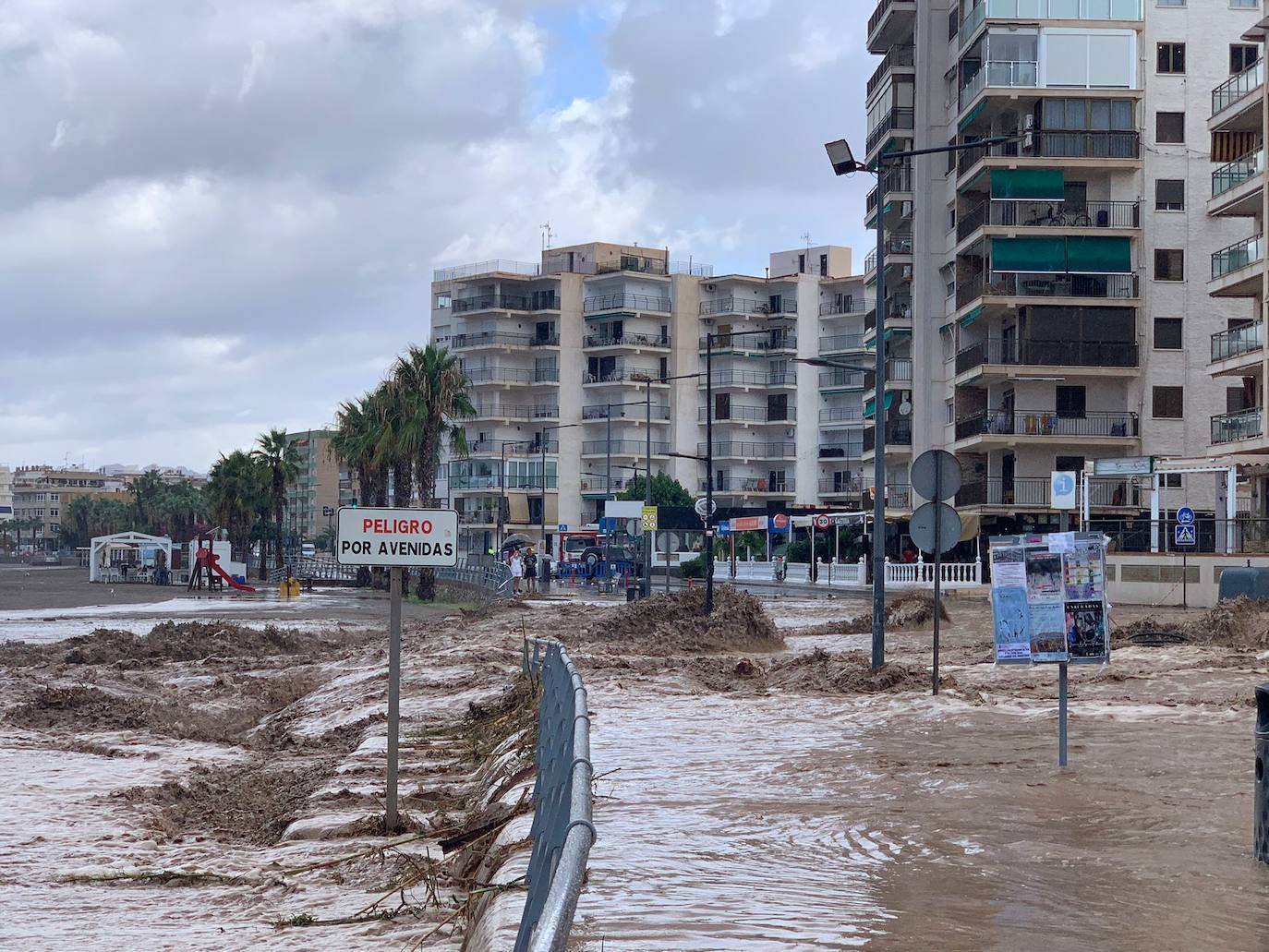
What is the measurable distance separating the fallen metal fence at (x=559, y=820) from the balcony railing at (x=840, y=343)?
345 feet

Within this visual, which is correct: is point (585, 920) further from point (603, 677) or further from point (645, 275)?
point (645, 275)

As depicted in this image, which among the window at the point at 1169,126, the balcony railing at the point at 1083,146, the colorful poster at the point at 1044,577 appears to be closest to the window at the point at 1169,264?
the balcony railing at the point at 1083,146

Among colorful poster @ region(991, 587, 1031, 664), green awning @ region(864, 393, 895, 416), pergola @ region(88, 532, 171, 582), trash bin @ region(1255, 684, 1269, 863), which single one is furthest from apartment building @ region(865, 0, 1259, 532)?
→ trash bin @ region(1255, 684, 1269, 863)

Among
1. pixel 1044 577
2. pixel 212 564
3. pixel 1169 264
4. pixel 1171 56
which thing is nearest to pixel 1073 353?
pixel 1169 264

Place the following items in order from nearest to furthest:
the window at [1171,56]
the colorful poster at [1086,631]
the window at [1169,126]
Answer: the colorful poster at [1086,631] → the window at [1171,56] → the window at [1169,126]

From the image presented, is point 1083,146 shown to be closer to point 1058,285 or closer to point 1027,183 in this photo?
point 1027,183

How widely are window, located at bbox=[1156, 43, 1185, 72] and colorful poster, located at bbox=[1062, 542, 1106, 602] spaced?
58.6 m

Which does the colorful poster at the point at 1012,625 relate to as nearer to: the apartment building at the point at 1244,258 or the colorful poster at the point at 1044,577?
the colorful poster at the point at 1044,577

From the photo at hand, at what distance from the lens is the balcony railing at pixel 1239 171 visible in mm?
48969

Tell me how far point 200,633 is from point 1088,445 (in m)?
41.4

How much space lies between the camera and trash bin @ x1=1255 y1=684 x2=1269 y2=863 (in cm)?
709

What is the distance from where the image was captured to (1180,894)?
7020 millimetres

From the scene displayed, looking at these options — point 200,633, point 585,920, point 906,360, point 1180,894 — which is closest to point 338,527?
point 585,920

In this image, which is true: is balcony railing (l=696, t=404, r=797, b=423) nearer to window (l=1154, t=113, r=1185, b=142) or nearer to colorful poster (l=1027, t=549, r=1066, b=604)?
window (l=1154, t=113, r=1185, b=142)
